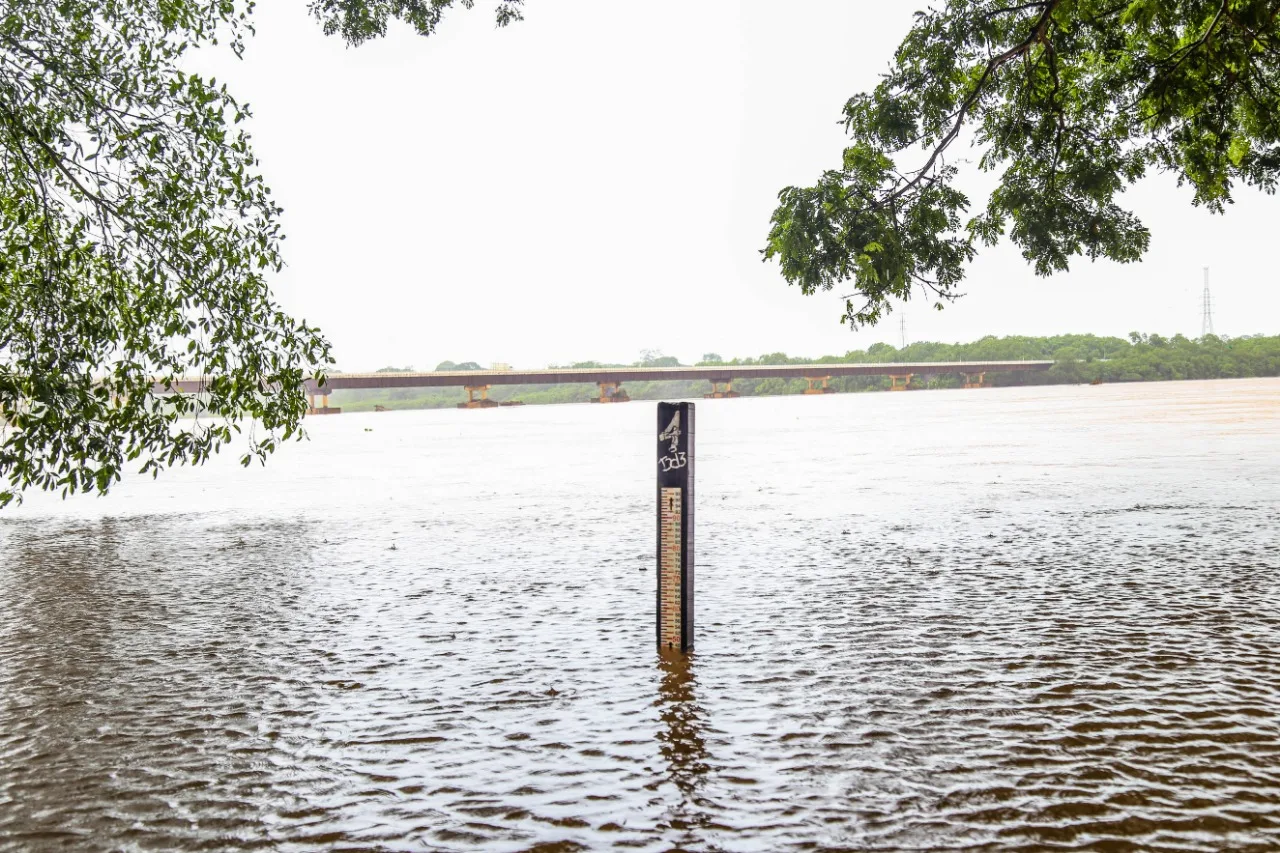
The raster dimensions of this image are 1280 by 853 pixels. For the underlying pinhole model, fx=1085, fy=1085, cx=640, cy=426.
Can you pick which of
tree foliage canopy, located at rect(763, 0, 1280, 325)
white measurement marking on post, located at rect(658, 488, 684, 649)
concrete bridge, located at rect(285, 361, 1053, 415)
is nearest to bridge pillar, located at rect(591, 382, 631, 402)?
concrete bridge, located at rect(285, 361, 1053, 415)

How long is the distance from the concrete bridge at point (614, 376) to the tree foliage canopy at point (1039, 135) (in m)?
73.7

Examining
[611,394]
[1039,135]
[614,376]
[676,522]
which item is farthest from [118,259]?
Result: [611,394]

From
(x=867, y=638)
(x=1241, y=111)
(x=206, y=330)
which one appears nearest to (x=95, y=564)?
(x=206, y=330)

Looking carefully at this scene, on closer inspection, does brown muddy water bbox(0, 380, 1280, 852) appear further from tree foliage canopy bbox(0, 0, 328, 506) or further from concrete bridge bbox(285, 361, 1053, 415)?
→ concrete bridge bbox(285, 361, 1053, 415)

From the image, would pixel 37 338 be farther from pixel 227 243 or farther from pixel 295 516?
pixel 295 516

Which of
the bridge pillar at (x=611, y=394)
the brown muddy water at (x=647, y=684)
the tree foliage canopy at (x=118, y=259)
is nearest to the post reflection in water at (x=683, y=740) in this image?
the brown muddy water at (x=647, y=684)

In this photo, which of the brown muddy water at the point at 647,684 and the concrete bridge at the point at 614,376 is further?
the concrete bridge at the point at 614,376

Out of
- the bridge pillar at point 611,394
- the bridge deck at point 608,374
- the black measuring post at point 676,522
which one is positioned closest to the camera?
the black measuring post at point 676,522

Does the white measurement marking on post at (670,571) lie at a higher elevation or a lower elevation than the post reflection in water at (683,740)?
higher

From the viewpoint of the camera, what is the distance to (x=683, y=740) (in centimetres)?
443

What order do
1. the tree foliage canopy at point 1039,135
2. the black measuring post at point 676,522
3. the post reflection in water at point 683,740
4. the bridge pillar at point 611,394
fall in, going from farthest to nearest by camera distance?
the bridge pillar at point 611,394 < the tree foliage canopy at point 1039,135 < the black measuring post at point 676,522 < the post reflection in water at point 683,740

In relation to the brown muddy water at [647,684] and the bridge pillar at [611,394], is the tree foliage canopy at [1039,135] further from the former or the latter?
the bridge pillar at [611,394]

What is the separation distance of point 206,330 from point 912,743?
5625 mm

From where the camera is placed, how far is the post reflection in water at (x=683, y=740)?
12.0 feet
